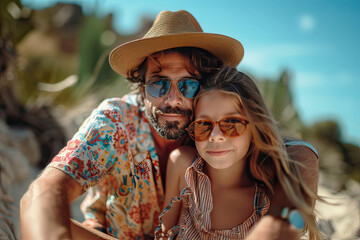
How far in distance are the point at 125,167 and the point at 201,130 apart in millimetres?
695

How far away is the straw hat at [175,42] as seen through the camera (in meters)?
2.26

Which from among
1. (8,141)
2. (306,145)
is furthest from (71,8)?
(306,145)

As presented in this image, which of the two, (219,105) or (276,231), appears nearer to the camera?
(276,231)

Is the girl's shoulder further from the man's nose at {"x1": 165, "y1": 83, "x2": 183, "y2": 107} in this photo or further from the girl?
the man's nose at {"x1": 165, "y1": 83, "x2": 183, "y2": 107}

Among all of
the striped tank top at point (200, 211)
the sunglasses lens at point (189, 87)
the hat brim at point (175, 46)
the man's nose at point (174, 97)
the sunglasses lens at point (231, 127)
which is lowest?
the striped tank top at point (200, 211)

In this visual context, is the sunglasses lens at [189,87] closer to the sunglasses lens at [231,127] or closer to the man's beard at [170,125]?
the man's beard at [170,125]

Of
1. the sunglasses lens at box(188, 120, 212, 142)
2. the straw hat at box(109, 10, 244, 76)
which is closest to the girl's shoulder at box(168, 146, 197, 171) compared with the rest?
the sunglasses lens at box(188, 120, 212, 142)

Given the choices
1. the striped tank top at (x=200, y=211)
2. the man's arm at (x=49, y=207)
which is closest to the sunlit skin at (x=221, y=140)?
the striped tank top at (x=200, y=211)

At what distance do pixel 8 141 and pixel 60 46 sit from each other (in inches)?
422

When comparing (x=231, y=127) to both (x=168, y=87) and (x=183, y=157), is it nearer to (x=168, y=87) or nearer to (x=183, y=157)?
(x=183, y=157)

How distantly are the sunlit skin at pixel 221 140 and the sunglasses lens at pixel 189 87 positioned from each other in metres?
0.26

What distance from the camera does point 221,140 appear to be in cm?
187

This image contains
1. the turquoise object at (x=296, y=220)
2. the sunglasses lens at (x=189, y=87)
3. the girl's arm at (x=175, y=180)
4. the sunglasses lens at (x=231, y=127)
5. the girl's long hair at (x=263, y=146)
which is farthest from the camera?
the sunglasses lens at (x=189, y=87)

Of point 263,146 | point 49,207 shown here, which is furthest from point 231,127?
point 49,207
